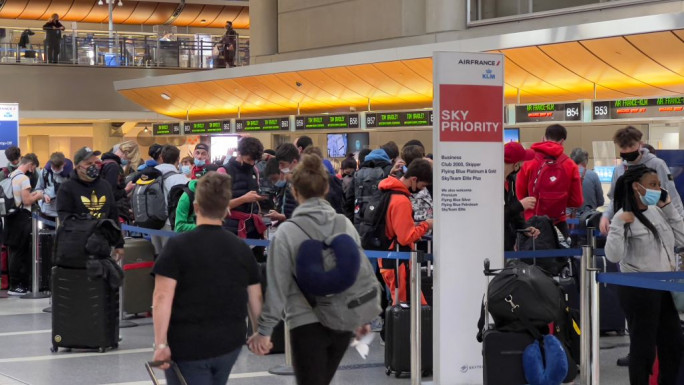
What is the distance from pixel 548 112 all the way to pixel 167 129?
46.4 ft

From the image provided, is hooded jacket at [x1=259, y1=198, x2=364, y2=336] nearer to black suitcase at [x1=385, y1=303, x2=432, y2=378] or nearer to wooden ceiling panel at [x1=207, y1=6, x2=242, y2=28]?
black suitcase at [x1=385, y1=303, x2=432, y2=378]

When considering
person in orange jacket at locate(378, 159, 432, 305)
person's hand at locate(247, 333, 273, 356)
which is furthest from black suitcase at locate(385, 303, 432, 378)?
person's hand at locate(247, 333, 273, 356)

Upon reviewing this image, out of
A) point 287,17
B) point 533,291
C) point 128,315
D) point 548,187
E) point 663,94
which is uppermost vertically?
point 287,17

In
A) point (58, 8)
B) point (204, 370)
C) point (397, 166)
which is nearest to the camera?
point (204, 370)

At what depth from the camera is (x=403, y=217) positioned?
28.1ft

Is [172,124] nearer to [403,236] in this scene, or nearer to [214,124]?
[214,124]

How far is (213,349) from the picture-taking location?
5176 mm

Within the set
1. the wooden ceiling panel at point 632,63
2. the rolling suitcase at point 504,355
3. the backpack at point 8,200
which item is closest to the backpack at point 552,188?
the rolling suitcase at point 504,355

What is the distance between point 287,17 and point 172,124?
468cm

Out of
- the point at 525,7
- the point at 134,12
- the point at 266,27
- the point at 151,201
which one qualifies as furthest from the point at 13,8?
the point at 151,201

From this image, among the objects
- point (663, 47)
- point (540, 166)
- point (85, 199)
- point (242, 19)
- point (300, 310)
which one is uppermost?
point (242, 19)

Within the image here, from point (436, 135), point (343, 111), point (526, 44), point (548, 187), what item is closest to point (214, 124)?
point (343, 111)

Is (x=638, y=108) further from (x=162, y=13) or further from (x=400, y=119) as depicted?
(x=162, y=13)

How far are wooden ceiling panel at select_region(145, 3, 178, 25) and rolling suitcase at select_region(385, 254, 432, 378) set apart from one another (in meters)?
37.1
